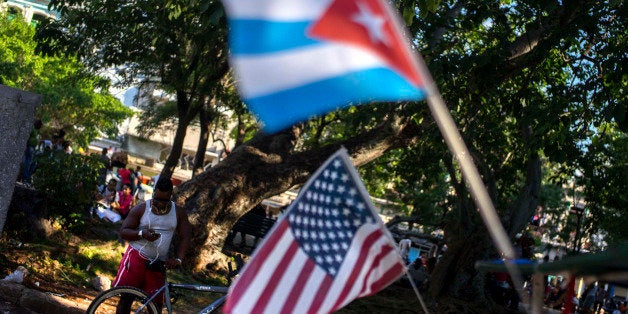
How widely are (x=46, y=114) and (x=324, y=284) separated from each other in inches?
1639

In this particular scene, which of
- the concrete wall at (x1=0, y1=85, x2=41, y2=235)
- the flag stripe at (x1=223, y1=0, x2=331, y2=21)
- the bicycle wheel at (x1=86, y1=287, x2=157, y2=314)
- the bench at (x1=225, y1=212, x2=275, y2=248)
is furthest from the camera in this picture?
the bench at (x1=225, y1=212, x2=275, y2=248)

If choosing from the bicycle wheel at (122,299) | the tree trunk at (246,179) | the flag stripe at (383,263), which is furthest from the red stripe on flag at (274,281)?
the tree trunk at (246,179)

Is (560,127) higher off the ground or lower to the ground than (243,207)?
higher

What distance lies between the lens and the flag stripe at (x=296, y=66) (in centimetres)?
339

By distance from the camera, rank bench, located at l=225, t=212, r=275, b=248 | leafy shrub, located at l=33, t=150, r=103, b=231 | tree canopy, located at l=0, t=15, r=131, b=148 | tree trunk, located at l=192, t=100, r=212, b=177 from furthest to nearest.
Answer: tree canopy, located at l=0, t=15, r=131, b=148
tree trunk, located at l=192, t=100, r=212, b=177
bench, located at l=225, t=212, r=275, b=248
leafy shrub, located at l=33, t=150, r=103, b=231

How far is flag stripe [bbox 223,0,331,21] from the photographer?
11.0 ft

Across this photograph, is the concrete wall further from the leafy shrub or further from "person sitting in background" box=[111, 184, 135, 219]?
"person sitting in background" box=[111, 184, 135, 219]

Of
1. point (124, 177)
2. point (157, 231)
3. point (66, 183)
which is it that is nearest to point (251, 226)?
point (124, 177)

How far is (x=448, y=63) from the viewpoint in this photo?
1065 centimetres

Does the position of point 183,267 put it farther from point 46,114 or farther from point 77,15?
point 46,114

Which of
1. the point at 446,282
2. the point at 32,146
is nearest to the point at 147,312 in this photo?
Result: the point at 32,146

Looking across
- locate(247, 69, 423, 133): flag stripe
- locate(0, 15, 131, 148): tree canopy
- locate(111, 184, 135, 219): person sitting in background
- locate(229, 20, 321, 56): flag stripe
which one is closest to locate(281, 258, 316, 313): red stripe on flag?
locate(247, 69, 423, 133): flag stripe

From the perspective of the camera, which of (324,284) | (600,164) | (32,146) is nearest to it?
(324,284)

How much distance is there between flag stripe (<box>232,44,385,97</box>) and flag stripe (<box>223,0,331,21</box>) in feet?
0.43
